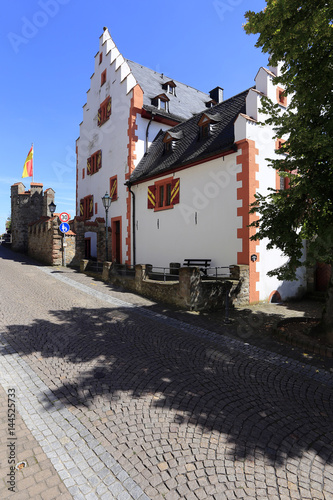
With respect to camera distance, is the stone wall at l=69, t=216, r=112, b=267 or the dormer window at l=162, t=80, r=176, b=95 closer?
the stone wall at l=69, t=216, r=112, b=267

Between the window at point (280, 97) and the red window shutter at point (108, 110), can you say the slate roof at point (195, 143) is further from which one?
the red window shutter at point (108, 110)

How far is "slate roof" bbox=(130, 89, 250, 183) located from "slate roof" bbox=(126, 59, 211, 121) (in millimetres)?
3785

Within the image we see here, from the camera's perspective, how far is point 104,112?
2061 centimetres

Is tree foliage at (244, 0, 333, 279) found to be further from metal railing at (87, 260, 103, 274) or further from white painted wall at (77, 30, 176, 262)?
white painted wall at (77, 30, 176, 262)

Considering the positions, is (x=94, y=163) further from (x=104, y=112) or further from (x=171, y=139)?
(x=171, y=139)

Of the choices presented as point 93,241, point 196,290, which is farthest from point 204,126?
point 93,241

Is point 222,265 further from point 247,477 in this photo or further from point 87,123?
point 87,123

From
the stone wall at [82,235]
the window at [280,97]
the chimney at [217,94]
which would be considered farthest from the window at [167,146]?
the chimney at [217,94]

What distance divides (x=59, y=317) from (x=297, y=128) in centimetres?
786

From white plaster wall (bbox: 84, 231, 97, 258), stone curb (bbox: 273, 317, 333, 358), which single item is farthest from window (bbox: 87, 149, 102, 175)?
stone curb (bbox: 273, 317, 333, 358)

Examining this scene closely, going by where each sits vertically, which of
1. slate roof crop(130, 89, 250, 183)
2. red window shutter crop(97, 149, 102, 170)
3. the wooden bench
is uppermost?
red window shutter crop(97, 149, 102, 170)

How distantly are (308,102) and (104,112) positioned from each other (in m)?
17.9

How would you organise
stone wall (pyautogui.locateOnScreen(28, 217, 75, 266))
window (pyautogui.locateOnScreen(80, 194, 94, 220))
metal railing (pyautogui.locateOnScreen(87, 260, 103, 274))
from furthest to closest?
window (pyautogui.locateOnScreen(80, 194, 94, 220)) < stone wall (pyautogui.locateOnScreen(28, 217, 75, 266)) < metal railing (pyautogui.locateOnScreen(87, 260, 103, 274))

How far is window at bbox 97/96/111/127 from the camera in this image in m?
20.0
